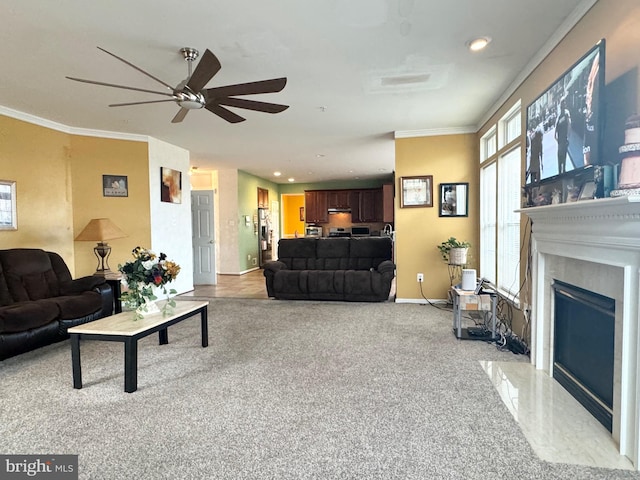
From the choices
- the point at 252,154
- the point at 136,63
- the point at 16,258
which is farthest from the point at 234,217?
the point at 136,63

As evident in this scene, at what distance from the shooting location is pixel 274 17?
2252 millimetres

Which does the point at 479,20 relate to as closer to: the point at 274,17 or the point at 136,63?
the point at 274,17

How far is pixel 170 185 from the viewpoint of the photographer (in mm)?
5531

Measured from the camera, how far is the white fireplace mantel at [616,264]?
5.34 feet

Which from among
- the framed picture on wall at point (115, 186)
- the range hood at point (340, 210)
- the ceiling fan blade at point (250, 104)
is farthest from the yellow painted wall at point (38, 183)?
the range hood at point (340, 210)

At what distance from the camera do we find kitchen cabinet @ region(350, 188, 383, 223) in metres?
9.87

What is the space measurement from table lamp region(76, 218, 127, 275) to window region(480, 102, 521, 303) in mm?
4758

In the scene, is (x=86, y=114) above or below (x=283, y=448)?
above

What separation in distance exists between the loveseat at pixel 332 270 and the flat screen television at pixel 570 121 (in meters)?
2.71

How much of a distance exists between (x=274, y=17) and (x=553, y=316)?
293 cm

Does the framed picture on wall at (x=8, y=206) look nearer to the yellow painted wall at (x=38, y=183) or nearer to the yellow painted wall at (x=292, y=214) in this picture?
the yellow painted wall at (x=38, y=183)

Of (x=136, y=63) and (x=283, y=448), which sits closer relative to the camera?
(x=283, y=448)

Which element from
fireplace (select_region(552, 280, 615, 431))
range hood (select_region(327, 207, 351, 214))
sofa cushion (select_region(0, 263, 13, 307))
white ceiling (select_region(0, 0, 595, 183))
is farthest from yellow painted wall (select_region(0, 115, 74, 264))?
range hood (select_region(327, 207, 351, 214))

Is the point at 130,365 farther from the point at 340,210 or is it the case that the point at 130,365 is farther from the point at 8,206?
the point at 340,210
